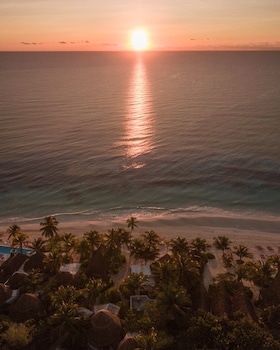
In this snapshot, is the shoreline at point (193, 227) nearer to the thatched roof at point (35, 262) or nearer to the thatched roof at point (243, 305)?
the thatched roof at point (35, 262)

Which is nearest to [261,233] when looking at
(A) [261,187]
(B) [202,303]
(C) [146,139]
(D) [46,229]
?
(A) [261,187]

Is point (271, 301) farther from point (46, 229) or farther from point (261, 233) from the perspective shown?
point (46, 229)

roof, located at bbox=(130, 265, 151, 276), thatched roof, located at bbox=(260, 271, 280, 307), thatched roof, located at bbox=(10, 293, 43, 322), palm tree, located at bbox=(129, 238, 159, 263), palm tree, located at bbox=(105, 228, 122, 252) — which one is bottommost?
thatched roof, located at bbox=(10, 293, 43, 322)

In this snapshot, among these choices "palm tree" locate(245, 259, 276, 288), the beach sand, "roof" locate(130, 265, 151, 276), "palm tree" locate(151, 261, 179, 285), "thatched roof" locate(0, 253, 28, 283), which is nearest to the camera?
"palm tree" locate(151, 261, 179, 285)

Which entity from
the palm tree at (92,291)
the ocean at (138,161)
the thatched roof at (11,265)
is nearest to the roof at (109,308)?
the palm tree at (92,291)

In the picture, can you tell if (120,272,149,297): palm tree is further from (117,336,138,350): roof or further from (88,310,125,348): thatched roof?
(117,336,138,350): roof

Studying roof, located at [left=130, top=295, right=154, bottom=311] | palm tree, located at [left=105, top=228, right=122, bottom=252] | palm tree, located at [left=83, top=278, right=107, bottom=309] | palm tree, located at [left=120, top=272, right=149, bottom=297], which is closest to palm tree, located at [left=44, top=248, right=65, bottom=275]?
palm tree, located at [left=83, top=278, right=107, bottom=309]

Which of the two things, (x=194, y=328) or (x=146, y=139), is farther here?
(x=146, y=139)

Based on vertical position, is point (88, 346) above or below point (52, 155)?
below
